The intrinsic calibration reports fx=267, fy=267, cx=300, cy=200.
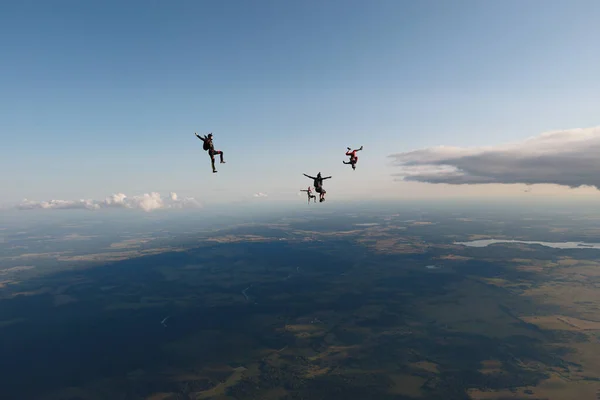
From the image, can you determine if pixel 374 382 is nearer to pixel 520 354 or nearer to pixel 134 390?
pixel 520 354

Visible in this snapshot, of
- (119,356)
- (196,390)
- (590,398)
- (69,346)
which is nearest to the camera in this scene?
(590,398)

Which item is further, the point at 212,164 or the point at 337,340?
the point at 337,340

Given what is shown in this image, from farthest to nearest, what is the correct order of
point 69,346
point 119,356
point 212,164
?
point 69,346 → point 119,356 → point 212,164

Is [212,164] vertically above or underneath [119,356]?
above

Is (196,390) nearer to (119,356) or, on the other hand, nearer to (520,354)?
(119,356)

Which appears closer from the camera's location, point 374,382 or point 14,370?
point 374,382

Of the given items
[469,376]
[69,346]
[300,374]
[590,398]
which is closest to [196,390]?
[300,374]

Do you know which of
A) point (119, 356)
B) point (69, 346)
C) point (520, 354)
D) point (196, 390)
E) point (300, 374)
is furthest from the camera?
point (69, 346)

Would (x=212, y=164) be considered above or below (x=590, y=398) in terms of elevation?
above

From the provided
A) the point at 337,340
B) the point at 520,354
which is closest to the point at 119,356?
the point at 337,340
